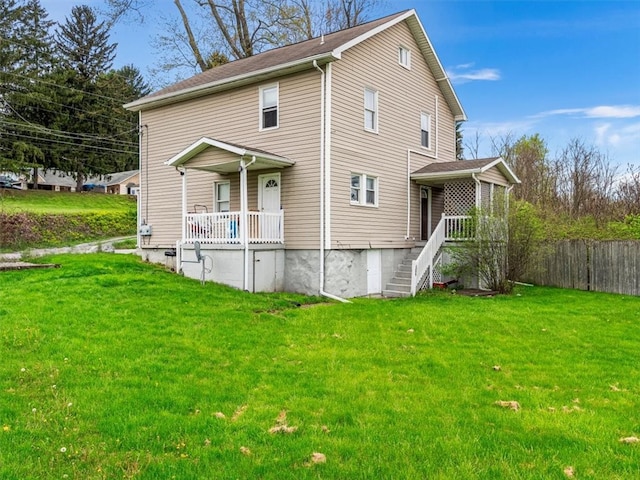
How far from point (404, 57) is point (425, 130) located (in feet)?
8.69

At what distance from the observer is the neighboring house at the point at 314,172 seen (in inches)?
499

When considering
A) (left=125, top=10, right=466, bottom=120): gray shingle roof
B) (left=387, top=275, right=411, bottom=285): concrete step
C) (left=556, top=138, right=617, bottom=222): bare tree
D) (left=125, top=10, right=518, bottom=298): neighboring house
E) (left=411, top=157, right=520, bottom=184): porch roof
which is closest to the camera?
(left=125, top=10, right=518, bottom=298): neighboring house

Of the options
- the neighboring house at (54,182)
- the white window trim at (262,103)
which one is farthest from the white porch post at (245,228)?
the neighboring house at (54,182)

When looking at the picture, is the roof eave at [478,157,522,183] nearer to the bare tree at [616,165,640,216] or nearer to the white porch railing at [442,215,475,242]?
the white porch railing at [442,215,475,242]

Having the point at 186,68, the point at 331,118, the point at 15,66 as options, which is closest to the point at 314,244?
the point at 331,118

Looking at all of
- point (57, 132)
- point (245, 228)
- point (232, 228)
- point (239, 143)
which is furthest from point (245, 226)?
point (57, 132)

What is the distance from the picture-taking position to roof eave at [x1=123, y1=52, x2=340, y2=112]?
489 inches

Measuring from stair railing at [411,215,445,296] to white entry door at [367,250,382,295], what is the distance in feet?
3.61

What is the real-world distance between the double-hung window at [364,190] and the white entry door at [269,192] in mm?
2111

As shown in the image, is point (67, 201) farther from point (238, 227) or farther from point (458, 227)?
point (458, 227)

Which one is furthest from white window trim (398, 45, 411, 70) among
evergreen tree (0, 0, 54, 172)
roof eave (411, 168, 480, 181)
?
evergreen tree (0, 0, 54, 172)

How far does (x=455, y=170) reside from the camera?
15.1m

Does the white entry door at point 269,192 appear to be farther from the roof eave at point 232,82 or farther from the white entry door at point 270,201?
the roof eave at point 232,82

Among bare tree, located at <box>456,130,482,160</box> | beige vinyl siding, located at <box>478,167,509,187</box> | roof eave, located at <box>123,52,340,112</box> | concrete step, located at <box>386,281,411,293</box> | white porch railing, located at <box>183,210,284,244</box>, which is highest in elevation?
bare tree, located at <box>456,130,482,160</box>
